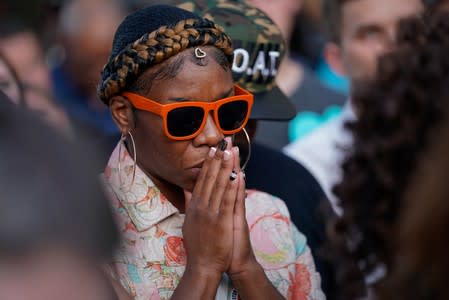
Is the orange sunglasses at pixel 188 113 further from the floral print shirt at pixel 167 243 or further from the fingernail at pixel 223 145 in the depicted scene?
the floral print shirt at pixel 167 243

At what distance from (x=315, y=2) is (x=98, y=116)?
95.8 inches

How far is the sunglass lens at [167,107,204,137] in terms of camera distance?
247 centimetres

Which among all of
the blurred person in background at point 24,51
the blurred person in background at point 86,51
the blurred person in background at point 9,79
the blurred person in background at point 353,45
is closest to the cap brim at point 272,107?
the blurred person in background at point 353,45

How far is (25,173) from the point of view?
43.0 inches

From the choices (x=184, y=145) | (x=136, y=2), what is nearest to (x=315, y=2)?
(x=136, y=2)

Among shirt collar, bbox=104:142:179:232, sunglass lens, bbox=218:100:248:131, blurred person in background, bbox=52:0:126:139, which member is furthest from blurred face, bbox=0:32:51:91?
sunglass lens, bbox=218:100:248:131

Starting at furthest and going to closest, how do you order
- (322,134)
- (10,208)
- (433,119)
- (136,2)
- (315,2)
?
(315,2) → (136,2) → (322,134) → (433,119) → (10,208)

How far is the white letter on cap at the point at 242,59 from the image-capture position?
310 cm

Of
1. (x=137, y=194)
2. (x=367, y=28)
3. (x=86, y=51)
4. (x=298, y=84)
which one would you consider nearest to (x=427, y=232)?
(x=137, y=194)

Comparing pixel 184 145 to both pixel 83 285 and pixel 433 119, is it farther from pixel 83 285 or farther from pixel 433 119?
pixel 83 285

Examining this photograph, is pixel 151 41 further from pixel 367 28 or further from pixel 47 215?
pixel 367 28

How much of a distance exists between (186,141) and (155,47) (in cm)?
31

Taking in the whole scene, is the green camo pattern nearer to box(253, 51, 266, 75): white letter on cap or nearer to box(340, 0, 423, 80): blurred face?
box(253, 51, 266, 75): white letter on cap

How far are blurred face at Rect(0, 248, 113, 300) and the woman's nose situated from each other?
1378 millimetres
